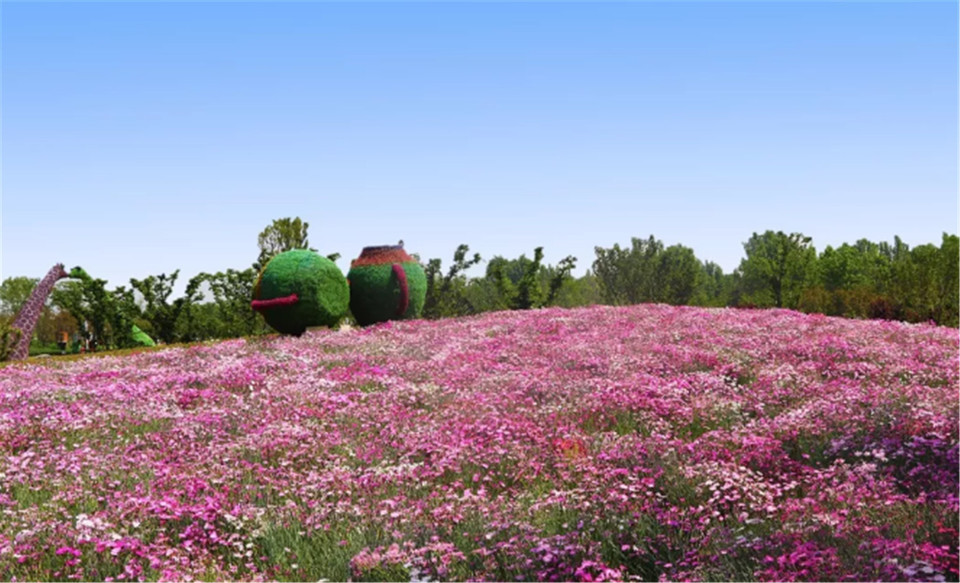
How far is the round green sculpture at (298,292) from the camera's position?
82.5ft

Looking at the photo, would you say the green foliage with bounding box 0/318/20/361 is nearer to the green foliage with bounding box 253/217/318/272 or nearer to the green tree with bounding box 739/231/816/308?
the green foliage with bounding box 253/217/318/272

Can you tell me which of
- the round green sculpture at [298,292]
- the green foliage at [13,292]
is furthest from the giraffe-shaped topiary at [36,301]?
the green foliage at [13,292]

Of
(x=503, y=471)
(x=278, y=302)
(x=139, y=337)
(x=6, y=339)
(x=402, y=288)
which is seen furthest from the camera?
(x=139, y=337)

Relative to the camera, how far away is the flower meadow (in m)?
5.77

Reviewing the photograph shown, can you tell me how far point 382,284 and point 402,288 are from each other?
79 centimetres

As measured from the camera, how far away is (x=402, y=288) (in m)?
28.1

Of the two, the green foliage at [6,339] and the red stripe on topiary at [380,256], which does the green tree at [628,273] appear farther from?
the green foliage at [6,339]

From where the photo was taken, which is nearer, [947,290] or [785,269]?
[947,290]

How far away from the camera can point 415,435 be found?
9.65m

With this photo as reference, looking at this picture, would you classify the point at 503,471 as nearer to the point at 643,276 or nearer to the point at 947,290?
the point at 947,290

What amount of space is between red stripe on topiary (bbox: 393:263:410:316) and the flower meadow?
42.3 ft

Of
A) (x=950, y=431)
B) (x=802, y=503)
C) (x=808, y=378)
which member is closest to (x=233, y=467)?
(x=802, y=503)

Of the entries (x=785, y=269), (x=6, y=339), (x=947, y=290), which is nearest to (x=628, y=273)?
(x=785, y=269)

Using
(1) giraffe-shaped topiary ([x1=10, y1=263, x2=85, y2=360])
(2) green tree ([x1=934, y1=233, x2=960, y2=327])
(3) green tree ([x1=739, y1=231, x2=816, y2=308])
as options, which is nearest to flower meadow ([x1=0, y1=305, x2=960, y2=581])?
(1) giraffe-shaped topiary ([x1=10, y1=263, x2=85, y2=360])
